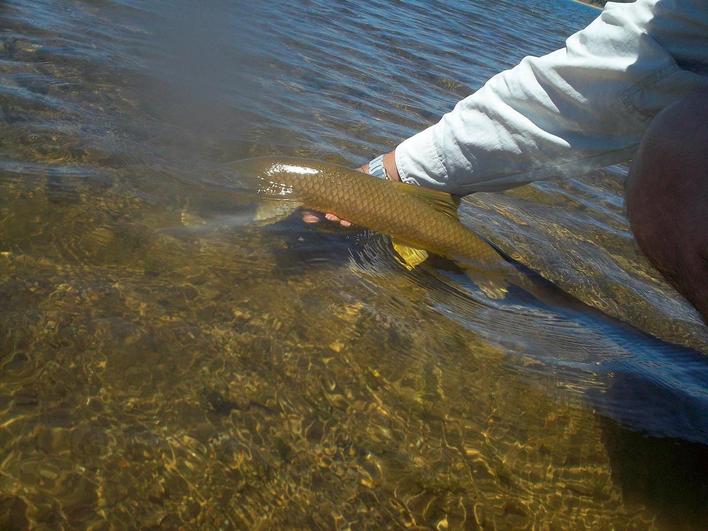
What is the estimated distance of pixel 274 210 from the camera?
11.0 ft

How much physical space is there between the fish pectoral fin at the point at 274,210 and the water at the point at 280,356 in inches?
3.4

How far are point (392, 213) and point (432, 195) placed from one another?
31cm

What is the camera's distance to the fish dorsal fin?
11.5 ft

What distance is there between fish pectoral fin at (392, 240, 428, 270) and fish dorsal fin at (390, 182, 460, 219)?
0.31m

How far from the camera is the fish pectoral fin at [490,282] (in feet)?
10.6

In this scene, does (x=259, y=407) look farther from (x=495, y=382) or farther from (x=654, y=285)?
(x=654, y=285)

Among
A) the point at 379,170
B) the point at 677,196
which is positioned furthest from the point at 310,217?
the point at 677,196

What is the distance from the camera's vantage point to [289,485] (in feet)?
6.14

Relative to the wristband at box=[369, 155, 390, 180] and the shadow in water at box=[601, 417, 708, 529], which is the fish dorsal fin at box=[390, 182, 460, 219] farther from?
the shadow in water at box=[601, 417, 708, 529]

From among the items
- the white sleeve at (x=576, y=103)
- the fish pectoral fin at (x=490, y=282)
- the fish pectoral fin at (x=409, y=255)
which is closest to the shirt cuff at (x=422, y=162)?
the white sleeve at (x=576, y=103)

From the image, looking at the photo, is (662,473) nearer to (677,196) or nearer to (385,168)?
(677,196)

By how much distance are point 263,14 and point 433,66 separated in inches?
95.0

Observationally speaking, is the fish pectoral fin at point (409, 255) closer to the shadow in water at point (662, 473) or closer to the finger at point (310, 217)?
the finger at point (310, 217)

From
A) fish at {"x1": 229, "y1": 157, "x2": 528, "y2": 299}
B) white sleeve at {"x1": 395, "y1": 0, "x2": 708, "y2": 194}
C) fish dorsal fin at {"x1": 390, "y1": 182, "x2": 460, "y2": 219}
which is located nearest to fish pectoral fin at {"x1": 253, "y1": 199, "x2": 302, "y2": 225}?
fish at {"x1": 229, "y1": 157, "x2": 528, "y2": 299}
